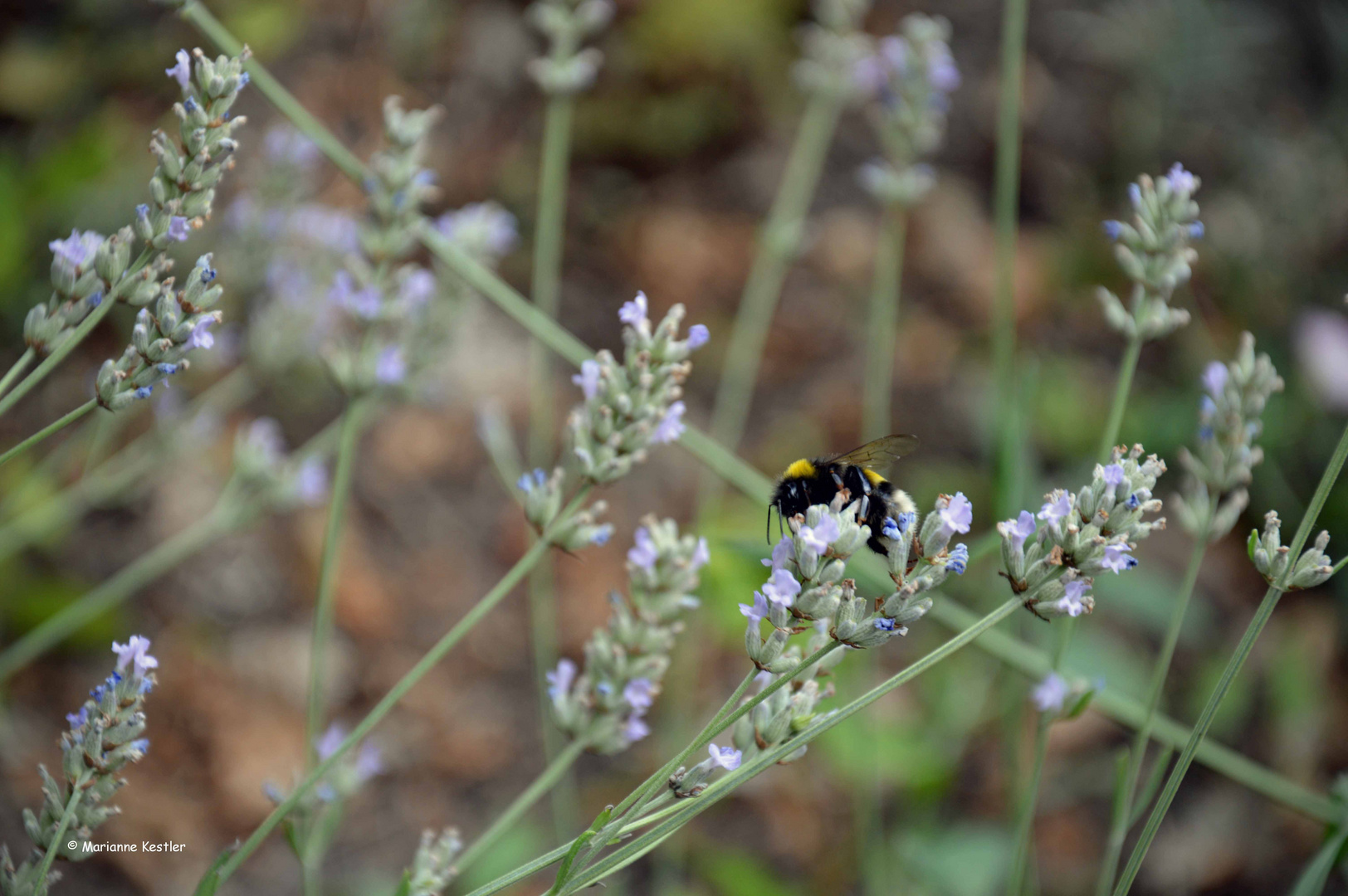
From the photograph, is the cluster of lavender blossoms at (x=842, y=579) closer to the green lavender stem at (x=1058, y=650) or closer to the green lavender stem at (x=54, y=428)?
the green lavender stem at (x=1058, y=650)

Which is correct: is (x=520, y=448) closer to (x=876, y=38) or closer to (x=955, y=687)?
(x=955, y=687)

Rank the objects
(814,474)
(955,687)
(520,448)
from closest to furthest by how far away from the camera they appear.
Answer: (814,474) → (955,687) → (520,448)

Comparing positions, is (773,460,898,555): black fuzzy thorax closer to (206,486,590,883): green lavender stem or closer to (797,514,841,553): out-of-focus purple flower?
(206,486,590,883): green lavender stem

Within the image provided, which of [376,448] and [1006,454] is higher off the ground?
[376,448]

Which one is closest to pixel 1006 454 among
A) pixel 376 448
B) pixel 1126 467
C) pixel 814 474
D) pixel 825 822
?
pixel 814 474

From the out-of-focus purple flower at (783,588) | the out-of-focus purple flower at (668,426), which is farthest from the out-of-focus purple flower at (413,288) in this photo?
the out-of-focus purple flower at (783,588)

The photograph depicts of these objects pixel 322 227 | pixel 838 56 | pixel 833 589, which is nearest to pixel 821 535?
pixel 833 589
